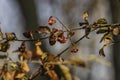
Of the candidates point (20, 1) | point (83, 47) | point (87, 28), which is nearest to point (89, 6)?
point (83, 47)

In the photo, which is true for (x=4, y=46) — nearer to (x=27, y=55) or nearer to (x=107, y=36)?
(x=27, y=55)

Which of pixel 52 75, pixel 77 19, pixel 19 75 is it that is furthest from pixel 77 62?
pixel 77 19

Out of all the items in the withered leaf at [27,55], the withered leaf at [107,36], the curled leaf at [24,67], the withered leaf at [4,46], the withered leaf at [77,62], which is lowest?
the curled leaf at [24,67]

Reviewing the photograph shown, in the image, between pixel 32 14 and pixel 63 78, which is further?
pixel 32 14

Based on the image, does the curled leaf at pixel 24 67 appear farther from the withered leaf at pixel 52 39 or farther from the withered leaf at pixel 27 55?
the withered leaf at pixel 52 39

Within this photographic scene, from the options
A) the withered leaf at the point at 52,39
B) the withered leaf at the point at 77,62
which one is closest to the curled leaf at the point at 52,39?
the withered leaf at the point at 52,39

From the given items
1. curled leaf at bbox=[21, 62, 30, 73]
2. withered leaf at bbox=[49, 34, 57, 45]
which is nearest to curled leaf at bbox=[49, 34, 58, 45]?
withered leaf at bbox=[49, 34, 57, 45]

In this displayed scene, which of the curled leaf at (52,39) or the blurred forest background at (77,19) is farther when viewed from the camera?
the blurred forest background at (77,19)

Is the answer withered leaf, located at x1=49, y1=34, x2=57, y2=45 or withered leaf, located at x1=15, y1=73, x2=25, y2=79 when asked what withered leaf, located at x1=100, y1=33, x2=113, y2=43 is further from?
withered leaf, located at x1=15, y1=73, x2=25, y2=79

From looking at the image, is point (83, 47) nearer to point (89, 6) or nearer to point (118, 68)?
point (89, 6)
